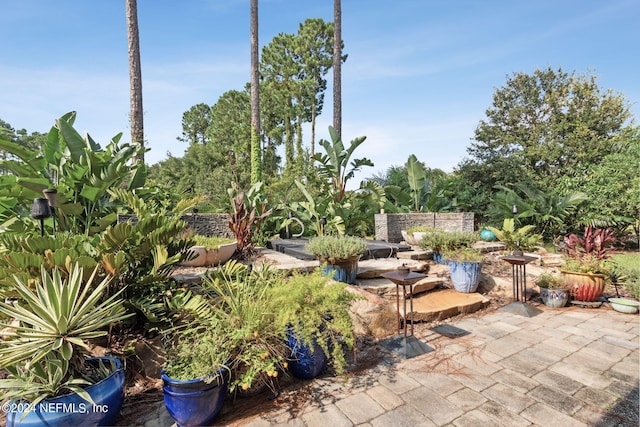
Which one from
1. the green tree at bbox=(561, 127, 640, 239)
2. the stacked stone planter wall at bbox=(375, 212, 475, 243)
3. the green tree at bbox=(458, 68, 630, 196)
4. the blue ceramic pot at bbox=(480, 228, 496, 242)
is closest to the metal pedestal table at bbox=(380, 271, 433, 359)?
the stacked stone planter wall at bbox=(375, 212, 475, 243)

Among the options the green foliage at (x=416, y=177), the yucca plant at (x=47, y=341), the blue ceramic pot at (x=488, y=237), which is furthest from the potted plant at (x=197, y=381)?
the blue ceramic pot at (x=488, y=237)

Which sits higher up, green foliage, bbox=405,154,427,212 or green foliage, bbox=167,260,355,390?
green foliage, bbox=405,154,427,212

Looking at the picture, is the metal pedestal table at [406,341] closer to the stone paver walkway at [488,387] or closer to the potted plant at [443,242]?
the stone paver walkway at [488,387]

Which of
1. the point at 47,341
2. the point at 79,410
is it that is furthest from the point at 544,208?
the point at 47,341

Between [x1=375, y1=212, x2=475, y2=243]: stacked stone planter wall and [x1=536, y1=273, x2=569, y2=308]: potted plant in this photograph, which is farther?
[x1=375, y1=212, x2=475, y2=243]: stacked stone planter wall

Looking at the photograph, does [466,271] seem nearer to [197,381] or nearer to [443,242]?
[443,242]

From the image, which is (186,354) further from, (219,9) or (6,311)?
(219,9)

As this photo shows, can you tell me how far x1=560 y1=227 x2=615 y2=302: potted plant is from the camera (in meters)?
4.48

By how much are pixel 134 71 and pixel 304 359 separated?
28.3 ft

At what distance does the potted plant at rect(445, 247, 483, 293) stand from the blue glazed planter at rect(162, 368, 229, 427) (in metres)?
3.94

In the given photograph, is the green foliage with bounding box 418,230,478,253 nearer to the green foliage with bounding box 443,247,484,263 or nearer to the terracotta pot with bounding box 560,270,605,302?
the green foliage with bounding box 443,247,484,263

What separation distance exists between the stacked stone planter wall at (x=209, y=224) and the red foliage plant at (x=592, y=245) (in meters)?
6.09

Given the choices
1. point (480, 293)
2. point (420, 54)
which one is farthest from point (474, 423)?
point (420, 54)

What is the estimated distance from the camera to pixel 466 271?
4664 mm
